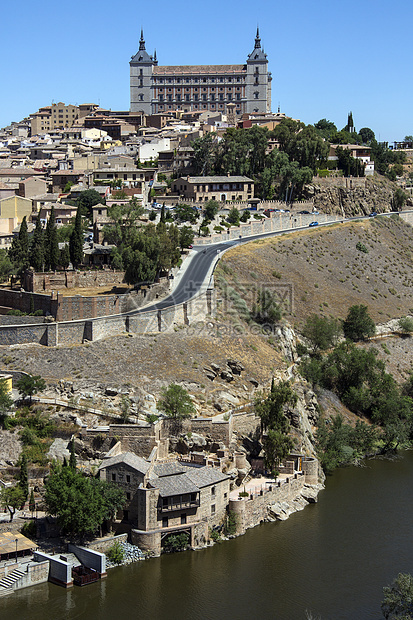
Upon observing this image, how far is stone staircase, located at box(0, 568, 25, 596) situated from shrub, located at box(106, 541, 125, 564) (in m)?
3.97

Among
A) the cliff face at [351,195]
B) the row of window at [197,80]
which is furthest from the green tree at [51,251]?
the row of window at [197,80]

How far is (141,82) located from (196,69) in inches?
384

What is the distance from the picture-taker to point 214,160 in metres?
96.3

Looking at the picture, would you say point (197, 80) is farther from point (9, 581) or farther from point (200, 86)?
point (9, 581)

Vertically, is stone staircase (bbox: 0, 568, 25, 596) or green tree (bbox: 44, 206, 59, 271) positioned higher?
green tree (bbox: 44, 206, 59, 271)

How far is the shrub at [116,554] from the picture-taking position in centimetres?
3788

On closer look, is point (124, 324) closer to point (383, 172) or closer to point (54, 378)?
point (54, 378)

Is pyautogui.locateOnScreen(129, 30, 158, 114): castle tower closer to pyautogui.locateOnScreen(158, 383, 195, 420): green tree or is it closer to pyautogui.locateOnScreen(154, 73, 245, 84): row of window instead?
pyautogui.locateOnScreen(154, 73, 245, 84): row of window

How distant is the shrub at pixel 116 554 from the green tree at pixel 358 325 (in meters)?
36.5

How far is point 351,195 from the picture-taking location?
103 meters

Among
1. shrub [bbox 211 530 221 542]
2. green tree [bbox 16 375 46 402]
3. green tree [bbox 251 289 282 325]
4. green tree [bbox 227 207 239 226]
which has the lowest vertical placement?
shrub [bbox 211 530 221 542]

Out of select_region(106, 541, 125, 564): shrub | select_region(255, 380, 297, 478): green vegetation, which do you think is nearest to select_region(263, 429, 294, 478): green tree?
select_region(255, 380, 297, 478): green vegetation

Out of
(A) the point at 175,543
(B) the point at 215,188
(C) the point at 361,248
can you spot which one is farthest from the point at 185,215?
(A) the point at 175,543

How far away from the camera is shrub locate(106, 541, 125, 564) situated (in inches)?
1491
